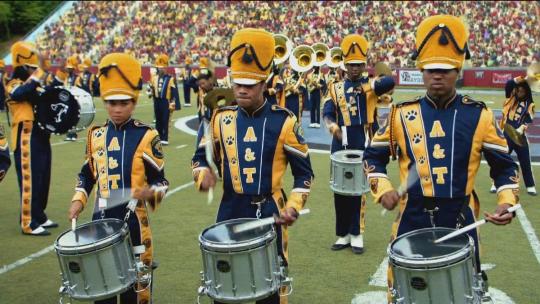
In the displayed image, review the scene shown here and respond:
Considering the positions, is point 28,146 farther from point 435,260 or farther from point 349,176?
point 435,260

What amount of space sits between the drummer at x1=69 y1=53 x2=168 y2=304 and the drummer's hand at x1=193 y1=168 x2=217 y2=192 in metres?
0.35

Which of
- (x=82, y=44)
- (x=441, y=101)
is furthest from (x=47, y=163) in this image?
(x=82, y=44)

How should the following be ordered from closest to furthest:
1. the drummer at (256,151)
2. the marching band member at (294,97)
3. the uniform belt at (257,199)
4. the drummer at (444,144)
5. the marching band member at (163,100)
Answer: the drummer at (444,144), the drummer at (256,151), the uniform belt at (257,199), the marching band member at (163,100), the marching band member at (294,97)

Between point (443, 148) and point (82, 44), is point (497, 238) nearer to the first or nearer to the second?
point (443, 148)

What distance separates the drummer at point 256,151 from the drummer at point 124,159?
16.9 inches

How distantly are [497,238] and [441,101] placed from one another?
13.1 feet

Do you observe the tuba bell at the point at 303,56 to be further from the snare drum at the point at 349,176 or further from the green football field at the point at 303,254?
the snare drum at the point at 349,176

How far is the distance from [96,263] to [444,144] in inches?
86.9

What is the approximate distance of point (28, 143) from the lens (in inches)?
289

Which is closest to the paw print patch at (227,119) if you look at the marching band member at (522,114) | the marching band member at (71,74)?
the marching band member at (522,114)

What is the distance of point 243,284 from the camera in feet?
11.4

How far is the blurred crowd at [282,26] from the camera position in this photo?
112ft

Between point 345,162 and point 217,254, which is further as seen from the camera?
point 345,162

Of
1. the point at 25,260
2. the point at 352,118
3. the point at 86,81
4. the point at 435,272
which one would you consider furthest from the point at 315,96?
the point at 435,272
